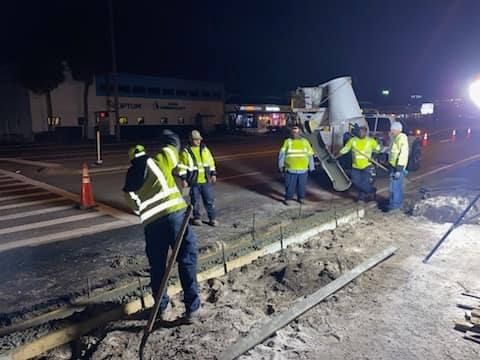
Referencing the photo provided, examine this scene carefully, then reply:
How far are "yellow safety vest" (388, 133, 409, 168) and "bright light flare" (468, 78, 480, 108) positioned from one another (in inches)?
117

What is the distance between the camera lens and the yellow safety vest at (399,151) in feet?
27.4

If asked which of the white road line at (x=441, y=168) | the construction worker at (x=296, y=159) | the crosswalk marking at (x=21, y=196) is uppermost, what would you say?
the construction worker at (x=296, y=159)

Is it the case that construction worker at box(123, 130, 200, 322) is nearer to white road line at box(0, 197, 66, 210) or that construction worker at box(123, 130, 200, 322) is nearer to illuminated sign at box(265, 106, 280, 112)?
white road line at box(0, 197, 66, 210)

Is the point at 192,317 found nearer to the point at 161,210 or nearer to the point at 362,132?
the point at 161,210

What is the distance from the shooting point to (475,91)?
5262 millimetres

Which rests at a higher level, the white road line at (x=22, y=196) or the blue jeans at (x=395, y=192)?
the blue jeans at (x=395, y=192)

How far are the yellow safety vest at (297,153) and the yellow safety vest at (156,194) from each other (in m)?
5.04

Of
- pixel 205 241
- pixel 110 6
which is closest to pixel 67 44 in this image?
pixel 110 6

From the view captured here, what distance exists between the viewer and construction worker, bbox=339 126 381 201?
898cm

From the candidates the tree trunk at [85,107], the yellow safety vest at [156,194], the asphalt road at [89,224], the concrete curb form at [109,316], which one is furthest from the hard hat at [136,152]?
the tree trunk at [85,107]

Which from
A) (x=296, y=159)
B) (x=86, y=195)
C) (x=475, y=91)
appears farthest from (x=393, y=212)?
(x=86, y=195)

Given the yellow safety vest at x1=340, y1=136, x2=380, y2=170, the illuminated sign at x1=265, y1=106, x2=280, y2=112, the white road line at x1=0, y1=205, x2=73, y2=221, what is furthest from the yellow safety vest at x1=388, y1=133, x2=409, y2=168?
the illuminated sign at x1=265, y1=106, x2=280, y2=112

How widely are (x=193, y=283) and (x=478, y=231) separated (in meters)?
5.28

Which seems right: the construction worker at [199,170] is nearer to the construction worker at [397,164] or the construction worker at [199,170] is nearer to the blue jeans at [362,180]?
the blue jeans at [362,180]
